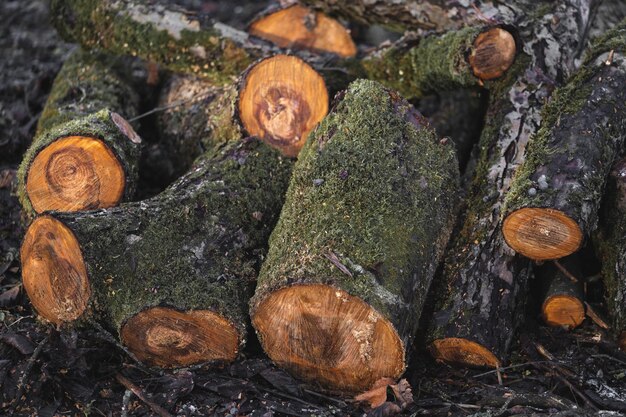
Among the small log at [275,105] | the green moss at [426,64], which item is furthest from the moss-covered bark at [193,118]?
the green moss at [426,64]

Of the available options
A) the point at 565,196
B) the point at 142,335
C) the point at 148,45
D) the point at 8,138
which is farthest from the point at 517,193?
the point at 8,138

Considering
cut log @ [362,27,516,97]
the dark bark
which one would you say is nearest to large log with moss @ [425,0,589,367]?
cut log @ [362,27,516,97]

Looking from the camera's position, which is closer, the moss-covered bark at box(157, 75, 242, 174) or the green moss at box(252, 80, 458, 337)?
the green moss at box(252, 80, 458, 337)

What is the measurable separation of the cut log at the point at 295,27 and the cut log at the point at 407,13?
11 centimetres

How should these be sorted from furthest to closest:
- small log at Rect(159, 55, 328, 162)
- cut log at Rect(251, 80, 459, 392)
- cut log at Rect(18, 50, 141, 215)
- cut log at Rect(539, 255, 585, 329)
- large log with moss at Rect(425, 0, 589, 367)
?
1. small log at Rect(159, 55, 328, 162)
2. cut log at Rect(18, 50, 141, 215)
3. cut log at Rect(539, 255, 585, 329)
4. large log with moss at Rect(425, 0, 589, 367)
5. cut log at Rect(251, 80, 459, 392)

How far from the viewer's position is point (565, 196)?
10.3 ft

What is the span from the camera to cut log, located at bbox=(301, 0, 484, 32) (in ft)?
15.8

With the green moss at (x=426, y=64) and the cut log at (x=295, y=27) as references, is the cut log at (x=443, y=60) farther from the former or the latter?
the cut log at (x=295, y=27)

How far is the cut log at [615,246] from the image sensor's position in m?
3.34

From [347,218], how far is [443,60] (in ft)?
5.52

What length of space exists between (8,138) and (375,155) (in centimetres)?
293

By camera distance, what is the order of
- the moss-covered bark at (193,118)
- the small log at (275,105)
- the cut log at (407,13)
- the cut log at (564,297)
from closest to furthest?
1. the cut log at (564,297)
2. the small log at (275,105)
3. the moss-covered bark at (193,118)
4. the cut log at (407,13)

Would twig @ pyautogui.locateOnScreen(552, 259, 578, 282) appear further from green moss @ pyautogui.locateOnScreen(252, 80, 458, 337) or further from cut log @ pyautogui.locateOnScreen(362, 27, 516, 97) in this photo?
cut log @ pyautogui.locateOnScreen(362, 27, 516, 97)

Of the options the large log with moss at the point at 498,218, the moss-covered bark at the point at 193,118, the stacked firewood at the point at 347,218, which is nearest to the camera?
the stacked firewood at the point at 347,218
